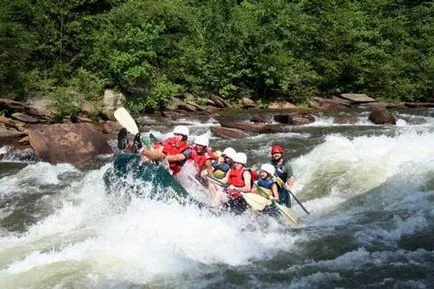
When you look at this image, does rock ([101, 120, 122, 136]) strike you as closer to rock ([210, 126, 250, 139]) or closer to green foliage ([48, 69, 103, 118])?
green foliage ([48, 69, 103, 118])

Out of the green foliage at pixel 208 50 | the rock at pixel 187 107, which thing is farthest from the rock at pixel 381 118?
the green foliage at pixel 208 50

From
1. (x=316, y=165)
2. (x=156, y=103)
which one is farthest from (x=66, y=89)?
(x=316, y=165)

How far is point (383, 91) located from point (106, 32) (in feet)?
50.1

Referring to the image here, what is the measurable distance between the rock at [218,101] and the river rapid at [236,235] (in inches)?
540

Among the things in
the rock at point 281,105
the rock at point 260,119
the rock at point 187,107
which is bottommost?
the rock at point 281,105

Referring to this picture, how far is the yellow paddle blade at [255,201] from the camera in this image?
8516mm

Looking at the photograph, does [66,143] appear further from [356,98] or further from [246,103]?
[356,98]

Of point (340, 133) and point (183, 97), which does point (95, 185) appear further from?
point (183, 97)

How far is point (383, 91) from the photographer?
30969 mm

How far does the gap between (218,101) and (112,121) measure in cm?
718

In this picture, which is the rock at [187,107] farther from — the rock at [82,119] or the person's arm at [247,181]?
the person's arm at [247,181]

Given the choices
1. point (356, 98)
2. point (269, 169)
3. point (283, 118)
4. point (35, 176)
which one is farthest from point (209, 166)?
point (356, 98)

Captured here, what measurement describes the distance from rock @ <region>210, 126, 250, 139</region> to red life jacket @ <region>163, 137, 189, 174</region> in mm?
8217

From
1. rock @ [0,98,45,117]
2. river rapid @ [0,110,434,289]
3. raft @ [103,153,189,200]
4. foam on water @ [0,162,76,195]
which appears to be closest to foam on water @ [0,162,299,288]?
river rapid @ [0,110,434,289]
